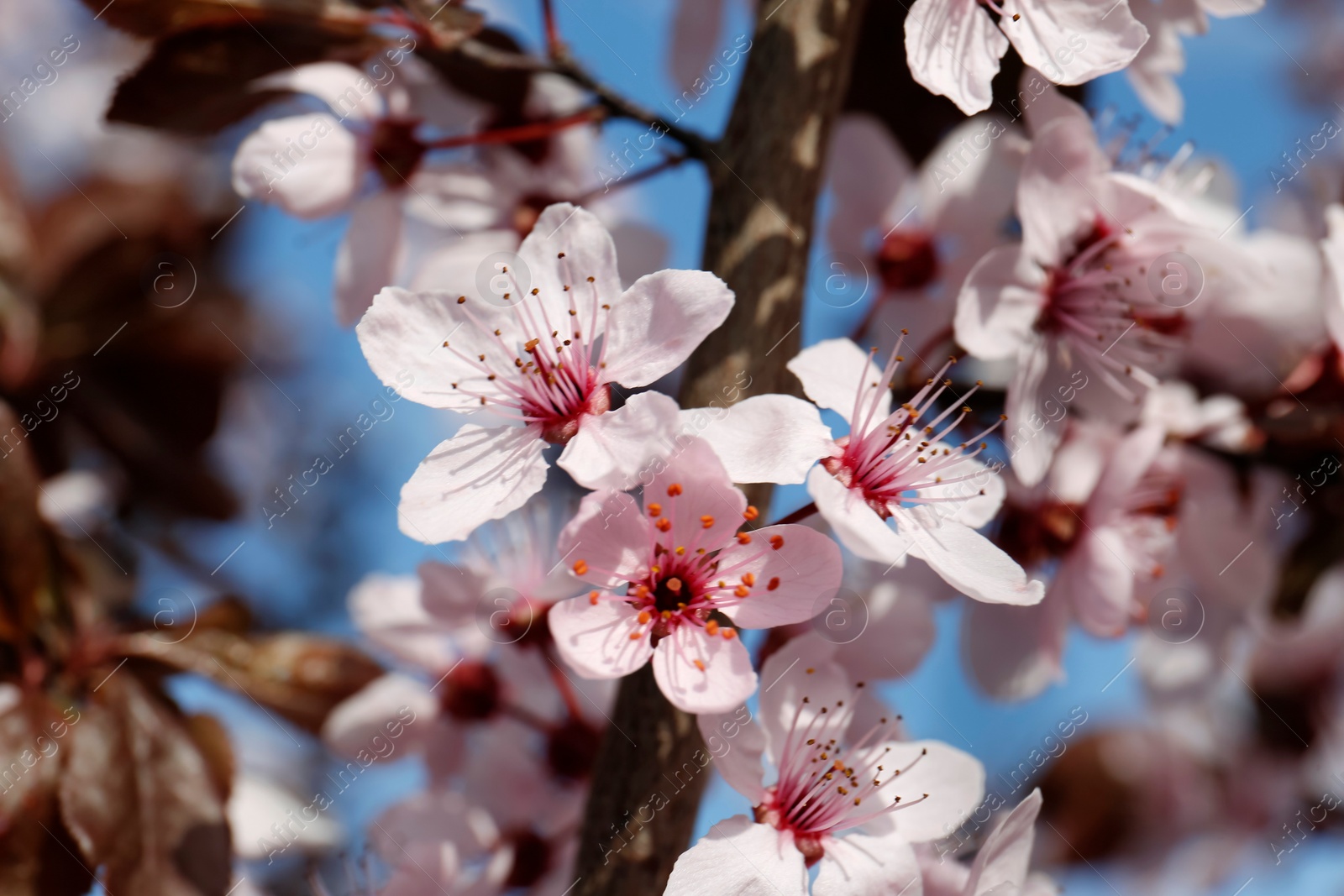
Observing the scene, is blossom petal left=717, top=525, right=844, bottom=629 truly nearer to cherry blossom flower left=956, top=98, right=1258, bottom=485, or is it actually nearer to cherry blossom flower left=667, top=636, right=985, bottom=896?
cherry blossom flower left=667, top=636, right=985, bottom=896

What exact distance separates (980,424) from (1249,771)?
8.39 feet

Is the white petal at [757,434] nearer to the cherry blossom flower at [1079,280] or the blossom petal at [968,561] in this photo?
the blossom petal at [968,561]

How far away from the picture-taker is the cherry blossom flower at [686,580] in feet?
3.30

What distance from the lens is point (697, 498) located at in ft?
3.38

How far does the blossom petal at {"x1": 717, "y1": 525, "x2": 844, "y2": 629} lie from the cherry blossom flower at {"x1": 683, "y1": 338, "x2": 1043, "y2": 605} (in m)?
0.03

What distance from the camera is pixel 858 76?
1807mm

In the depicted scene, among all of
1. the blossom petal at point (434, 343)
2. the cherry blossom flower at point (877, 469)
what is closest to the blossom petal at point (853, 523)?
the cherry blossom flower at point (877, 469)

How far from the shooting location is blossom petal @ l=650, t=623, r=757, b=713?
100cm

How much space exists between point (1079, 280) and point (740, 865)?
84cm

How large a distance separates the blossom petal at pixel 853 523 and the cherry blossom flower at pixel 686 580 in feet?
0.07

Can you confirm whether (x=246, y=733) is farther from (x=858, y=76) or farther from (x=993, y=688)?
(x=858, y=76)

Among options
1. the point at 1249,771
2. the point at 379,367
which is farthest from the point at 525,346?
the point at 1249,771

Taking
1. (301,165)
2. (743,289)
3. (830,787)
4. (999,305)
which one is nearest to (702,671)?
(830,787)

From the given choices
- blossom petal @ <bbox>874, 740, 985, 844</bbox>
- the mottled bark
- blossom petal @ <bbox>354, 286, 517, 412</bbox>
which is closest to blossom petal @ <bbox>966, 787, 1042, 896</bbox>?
blossom petal @ <bbox>874, 740, 985, 844</bbox>
